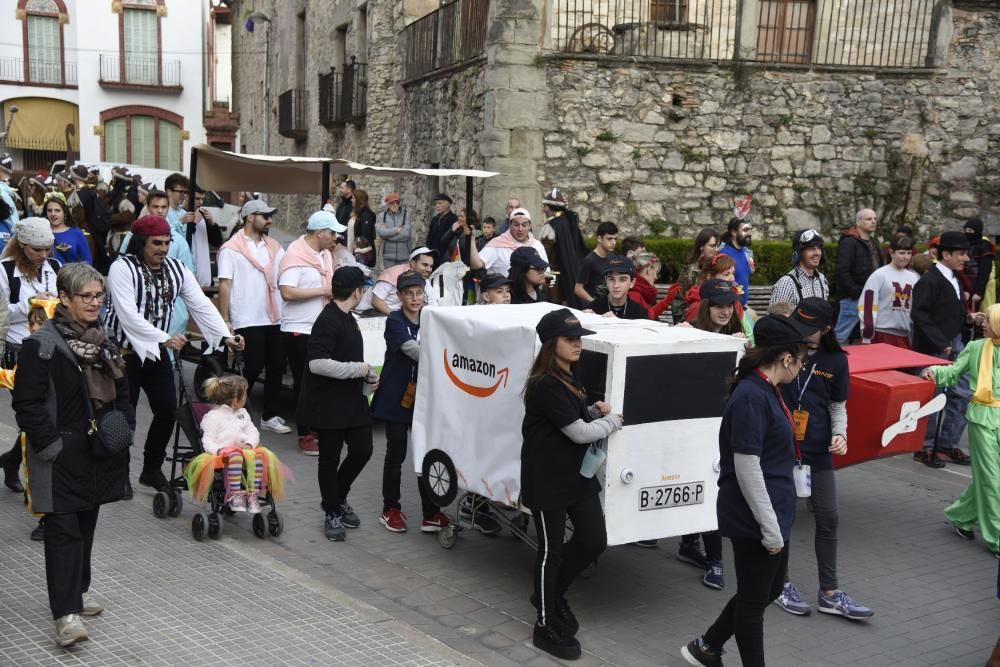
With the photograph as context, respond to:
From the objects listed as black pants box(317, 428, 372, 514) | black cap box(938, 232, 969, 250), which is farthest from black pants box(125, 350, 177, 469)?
black cap box(938, 232, 969, 250)

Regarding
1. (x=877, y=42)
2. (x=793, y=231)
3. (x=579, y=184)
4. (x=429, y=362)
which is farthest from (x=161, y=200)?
(x=877, y=42)

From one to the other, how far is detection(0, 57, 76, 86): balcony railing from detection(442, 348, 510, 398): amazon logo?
4394 centimetres

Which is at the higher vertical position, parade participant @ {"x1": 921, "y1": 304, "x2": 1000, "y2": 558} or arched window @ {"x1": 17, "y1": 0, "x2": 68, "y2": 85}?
arched window @ {"x1": 17, "y1": 0, "x2": 68, "y2": 85}

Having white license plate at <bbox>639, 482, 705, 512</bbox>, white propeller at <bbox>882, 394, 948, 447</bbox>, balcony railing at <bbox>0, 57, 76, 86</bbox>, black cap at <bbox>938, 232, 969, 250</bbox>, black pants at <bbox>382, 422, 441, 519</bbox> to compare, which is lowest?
black pants at <bbox>382, 422, 441, 519</bbox>

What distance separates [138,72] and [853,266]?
3976 cm

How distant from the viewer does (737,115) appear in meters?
15.7

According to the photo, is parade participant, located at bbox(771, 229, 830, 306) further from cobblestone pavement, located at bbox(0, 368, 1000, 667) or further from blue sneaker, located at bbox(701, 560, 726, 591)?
blue sneaker, located at bbox(701, 560, 726, 591)

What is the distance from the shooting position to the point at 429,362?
6.51 metres

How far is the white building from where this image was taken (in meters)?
44.3

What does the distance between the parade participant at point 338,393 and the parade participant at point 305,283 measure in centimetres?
195

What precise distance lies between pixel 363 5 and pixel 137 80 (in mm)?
23432

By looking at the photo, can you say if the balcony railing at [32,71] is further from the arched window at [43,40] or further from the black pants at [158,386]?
the black pants at [158,386]

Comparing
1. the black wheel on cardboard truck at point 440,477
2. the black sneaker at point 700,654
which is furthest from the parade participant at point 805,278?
the black sneaker at point 700,654

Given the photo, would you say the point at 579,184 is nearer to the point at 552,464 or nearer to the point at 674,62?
the point at 674,62
